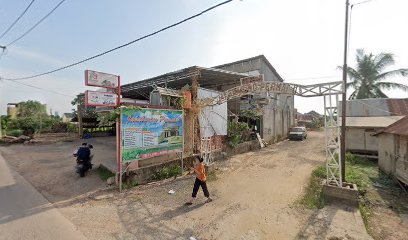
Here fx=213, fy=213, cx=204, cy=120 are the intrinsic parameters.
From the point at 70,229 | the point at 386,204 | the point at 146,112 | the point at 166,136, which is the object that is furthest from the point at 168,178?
the point at 386,204

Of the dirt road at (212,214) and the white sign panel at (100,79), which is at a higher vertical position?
the white sign panel at (100,79)

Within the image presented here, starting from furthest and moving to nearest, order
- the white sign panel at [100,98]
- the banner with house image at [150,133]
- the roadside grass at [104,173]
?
1. the roadside grass at [104,173]
2. the banner with house image at [150,133]
3. the white sign panel at [100,98]

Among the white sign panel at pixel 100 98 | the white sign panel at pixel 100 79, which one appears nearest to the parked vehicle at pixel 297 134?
the white sign panel at pixel 100 79

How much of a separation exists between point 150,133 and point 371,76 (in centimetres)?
2556

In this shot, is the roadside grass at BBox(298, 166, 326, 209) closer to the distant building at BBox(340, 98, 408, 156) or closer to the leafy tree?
the distant building at BBox(340, 98, 408, 156)

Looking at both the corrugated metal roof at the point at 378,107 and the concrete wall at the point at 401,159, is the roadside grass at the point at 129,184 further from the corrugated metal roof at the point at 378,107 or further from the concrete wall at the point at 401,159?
the corrugated metal roof at the point at 378,107

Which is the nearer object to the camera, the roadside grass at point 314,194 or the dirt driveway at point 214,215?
the dirt driveway at point 214,215

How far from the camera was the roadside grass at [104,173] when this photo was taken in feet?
28.7

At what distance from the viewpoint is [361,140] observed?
1578 cm

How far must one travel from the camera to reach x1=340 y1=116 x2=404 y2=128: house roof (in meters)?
15.1

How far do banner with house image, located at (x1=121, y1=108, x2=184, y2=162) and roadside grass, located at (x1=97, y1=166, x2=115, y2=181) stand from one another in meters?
1.73

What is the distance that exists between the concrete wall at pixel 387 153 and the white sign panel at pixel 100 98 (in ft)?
41.8

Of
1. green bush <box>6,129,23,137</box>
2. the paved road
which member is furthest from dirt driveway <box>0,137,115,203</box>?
green bush <box>6,129,23,137</box>

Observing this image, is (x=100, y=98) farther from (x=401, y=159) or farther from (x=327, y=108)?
(x=401, y=159)
